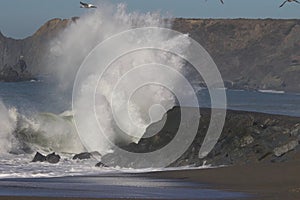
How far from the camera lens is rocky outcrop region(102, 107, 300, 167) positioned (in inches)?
859

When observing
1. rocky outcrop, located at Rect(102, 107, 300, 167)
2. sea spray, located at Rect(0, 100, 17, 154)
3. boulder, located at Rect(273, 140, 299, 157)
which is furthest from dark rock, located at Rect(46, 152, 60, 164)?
boulder, located at Rect(273, 140, 299, 157)

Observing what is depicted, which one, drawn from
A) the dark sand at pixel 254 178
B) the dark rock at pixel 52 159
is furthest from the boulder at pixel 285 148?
the dark rock at pixel 52 159

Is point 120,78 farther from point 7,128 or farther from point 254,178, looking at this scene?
point 254,178

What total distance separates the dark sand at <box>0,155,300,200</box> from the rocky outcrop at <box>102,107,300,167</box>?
0.86 meters

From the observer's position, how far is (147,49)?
115 feet

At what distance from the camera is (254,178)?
18.8 meters

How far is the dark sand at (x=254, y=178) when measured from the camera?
16.5m

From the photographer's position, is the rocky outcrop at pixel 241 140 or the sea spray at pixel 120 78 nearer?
the rocky outcrop at pixel 241 140

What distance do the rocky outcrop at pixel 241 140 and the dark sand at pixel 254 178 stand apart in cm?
86

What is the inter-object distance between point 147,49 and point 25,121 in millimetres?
6167

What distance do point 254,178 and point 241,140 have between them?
4.26 meters

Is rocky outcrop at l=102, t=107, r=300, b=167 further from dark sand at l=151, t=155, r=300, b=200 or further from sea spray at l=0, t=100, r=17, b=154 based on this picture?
sea spray at l=0, t=100, r=17, b=154

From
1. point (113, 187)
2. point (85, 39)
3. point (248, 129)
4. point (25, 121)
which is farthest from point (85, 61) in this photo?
point (113, 187)

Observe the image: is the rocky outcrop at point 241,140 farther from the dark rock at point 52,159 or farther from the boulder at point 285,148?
the dark rock at point 52,159
